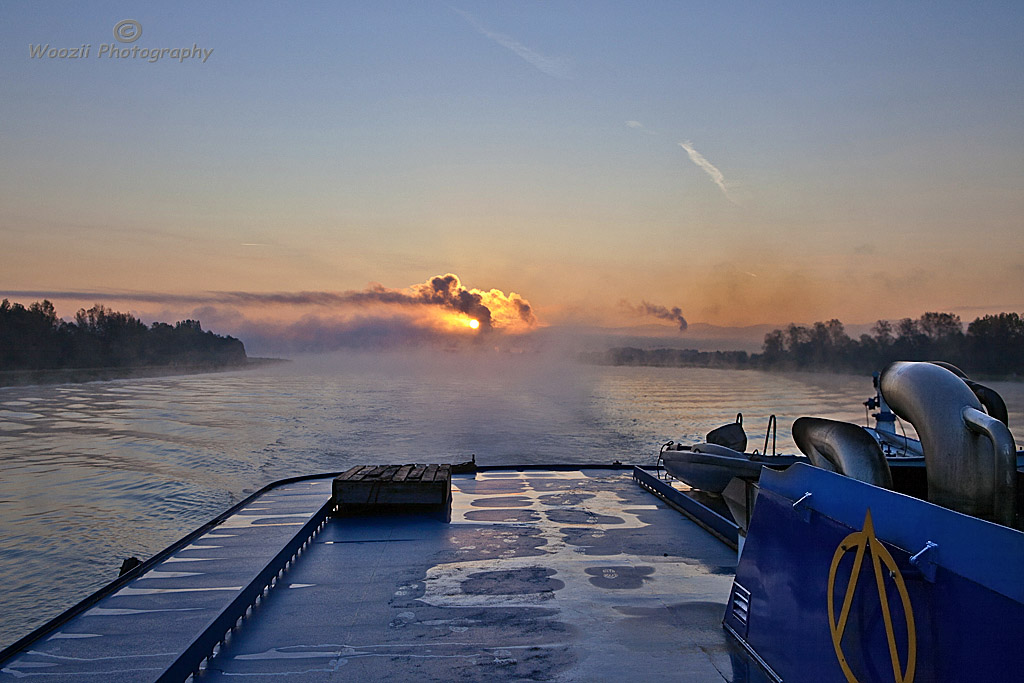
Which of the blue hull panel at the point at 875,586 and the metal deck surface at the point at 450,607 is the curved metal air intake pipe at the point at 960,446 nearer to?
the blue hull panel at the point at 875,586

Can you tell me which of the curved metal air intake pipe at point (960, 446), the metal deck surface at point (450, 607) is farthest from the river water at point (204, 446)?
the curved metal air intake pipe at point (960, 446)

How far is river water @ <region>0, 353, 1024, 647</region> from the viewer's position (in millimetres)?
13484

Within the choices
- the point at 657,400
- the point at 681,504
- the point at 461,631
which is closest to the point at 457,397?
the point at 657,400

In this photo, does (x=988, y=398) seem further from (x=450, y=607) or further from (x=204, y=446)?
(x=204, y=446)

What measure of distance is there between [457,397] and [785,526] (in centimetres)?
6055

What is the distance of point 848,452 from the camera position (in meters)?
4.68

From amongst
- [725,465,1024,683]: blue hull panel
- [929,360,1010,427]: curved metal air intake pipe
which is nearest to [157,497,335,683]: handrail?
[725,465,1024,683]: blue hull panel

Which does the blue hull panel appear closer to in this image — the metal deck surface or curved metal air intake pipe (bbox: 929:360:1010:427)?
the metal deck surface

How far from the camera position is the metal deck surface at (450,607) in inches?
176

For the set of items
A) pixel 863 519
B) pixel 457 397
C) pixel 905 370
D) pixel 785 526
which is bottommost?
pixel 457 397

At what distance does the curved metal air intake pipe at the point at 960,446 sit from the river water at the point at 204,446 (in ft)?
34.6

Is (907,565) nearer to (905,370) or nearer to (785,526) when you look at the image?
(785,526)

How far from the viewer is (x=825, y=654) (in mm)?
3357

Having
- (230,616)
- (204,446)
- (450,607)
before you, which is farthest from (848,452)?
(204,446)
